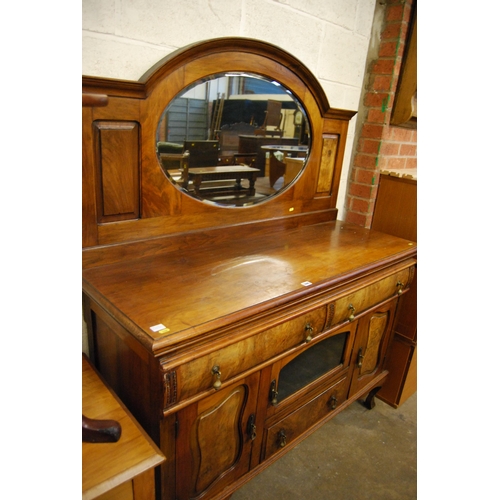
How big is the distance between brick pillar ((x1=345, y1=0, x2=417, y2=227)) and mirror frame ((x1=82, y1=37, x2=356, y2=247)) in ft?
1.72

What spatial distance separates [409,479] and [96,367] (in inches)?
61.2

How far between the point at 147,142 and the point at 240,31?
597 millimetres

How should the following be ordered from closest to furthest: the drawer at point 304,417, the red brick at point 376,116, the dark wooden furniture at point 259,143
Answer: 1. the drawer at point 304,417
2. the dark wooden furniture at point 259,143
3. the red brick at point 376,116

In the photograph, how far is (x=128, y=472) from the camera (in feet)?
3.24

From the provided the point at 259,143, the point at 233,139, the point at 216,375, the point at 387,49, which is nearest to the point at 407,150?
the point at 387,49

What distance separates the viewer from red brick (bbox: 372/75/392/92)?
2.07 metres

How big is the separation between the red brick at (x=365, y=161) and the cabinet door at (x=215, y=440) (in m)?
1.42

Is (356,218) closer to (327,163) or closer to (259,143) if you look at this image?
(327,163)

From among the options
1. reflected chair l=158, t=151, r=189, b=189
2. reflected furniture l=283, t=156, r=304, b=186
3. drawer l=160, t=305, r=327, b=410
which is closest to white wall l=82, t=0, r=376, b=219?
reflected chair l=158, t=151, r=189, b=189

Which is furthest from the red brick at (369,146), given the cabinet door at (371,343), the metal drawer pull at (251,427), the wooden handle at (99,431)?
the wooden handle at (99,431)

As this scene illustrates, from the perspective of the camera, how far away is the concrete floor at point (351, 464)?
1769 millimetres

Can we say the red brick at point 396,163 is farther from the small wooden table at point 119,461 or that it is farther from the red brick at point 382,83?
the small wooden table at point 119,461
